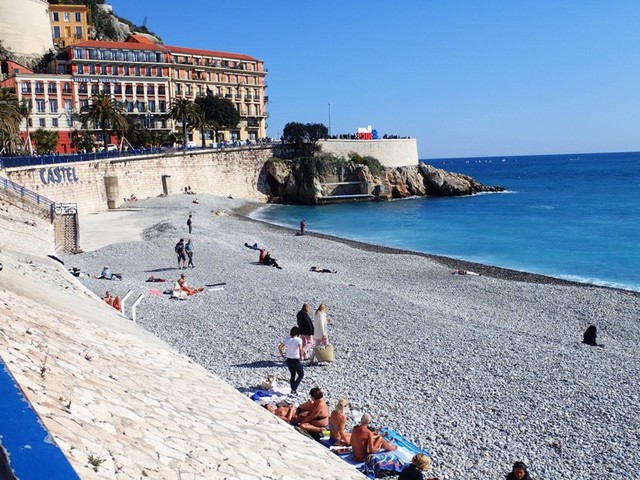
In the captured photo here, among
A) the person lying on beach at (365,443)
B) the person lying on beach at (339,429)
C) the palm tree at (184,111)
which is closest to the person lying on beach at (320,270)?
the person lying on beach at (339,429)

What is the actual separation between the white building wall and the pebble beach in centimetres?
5509

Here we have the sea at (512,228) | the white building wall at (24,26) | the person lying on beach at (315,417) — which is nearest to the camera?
the person lying on beach at (315,417)

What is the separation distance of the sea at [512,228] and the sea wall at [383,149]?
22.8 feet

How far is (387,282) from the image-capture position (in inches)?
1086

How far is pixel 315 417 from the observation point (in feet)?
32.1

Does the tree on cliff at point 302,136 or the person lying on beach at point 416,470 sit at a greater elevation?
the tree on cliff at point 302,136

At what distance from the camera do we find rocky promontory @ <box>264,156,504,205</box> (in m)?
73.6

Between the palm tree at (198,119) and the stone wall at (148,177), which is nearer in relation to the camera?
the stone wall at (148,177)

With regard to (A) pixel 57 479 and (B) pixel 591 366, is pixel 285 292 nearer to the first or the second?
(B) pixel 591 366

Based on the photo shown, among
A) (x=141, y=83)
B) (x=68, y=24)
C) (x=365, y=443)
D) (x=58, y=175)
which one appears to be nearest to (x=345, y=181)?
(x=141, y=83)

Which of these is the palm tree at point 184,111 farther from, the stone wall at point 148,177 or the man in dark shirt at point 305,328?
the man in dark shirt at point 305,328

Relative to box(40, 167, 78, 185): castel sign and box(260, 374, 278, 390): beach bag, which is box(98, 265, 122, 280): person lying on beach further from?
box(40, 167, 78, 185): castel sign

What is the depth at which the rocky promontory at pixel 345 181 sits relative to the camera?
2899 inches

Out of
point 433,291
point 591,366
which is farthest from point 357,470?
point 433,291
